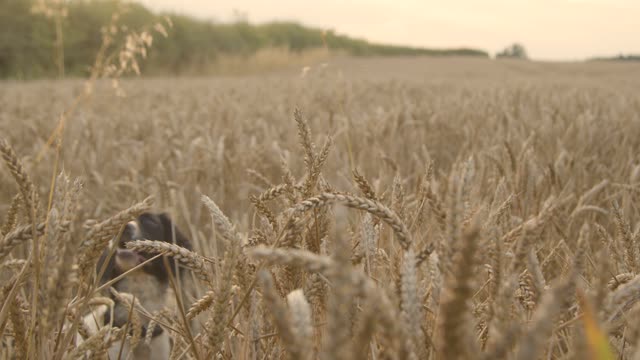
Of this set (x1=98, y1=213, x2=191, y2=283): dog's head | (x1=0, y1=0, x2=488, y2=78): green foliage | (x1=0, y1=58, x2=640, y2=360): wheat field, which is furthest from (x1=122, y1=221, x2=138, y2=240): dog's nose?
(x1=0, y1=0, x2=488, y2=78): green foliage

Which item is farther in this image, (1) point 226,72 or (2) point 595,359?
(1) point 226,72

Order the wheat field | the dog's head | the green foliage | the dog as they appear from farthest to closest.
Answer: the green foliage < the dog < the dog's head < the wheat field

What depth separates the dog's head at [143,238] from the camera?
1.13 m

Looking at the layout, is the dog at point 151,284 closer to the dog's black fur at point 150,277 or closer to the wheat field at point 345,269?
the dog's black fur at point 150,277

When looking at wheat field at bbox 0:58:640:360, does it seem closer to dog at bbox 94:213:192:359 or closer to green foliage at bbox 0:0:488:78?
dog at bbox 94:213:192:359

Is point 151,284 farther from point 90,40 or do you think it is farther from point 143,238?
point 90,40

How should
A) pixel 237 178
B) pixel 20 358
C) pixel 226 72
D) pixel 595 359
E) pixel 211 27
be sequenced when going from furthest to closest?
pixel 211 27
pixel 226 72
pixel 237 178
pixel 20 358
pixel 595 359

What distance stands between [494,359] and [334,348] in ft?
0.37

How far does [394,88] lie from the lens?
22.4 ft

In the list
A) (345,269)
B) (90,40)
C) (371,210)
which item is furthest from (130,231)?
(90,40)

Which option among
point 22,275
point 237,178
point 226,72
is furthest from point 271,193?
point 226,72

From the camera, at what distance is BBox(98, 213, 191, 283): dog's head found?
3.71 feet

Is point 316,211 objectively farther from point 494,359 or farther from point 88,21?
point 88,21

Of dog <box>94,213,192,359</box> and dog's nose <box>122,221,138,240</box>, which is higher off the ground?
dog's nose <box>122,221,138,240</box>
